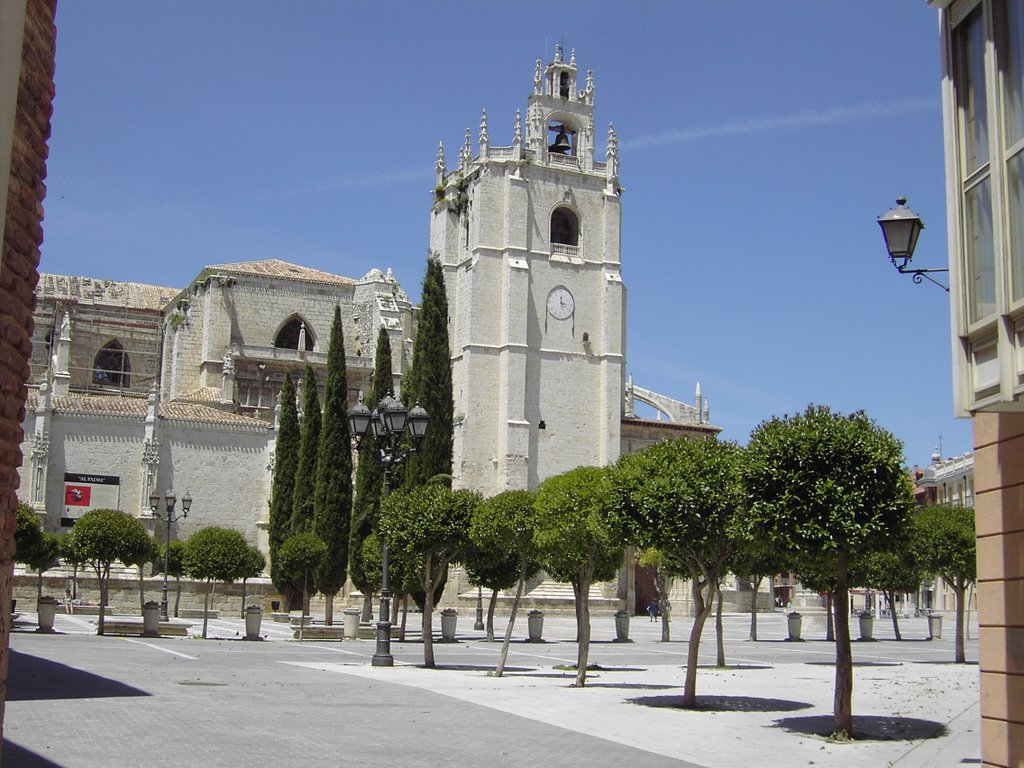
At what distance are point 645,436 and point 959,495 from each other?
54.9ft

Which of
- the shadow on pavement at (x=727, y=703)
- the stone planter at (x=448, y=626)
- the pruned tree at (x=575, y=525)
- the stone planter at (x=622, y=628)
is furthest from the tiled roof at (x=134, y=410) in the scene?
the shadow on pavement at (x=727, y=703)

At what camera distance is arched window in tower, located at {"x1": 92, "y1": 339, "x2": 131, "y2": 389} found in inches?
2480

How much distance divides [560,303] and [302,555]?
941 inches

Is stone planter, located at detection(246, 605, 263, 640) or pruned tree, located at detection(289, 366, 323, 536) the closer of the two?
stone planter, located at detection(246, 605, 263, 640)

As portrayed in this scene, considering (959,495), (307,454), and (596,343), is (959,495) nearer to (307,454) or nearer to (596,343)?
(596,343)

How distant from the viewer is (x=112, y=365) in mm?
63875

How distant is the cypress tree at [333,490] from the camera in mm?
38031

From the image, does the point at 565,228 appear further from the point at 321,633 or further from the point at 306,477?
the point at 321,633

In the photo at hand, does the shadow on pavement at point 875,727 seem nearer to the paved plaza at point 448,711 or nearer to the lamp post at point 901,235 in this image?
the paved plaza at point 448,711

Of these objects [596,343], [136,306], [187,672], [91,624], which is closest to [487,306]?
[596,343]

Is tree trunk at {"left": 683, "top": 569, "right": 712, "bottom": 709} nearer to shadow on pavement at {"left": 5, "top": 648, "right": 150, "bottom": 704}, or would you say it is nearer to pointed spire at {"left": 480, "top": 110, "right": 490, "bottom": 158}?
shadow on pavement at {"left": 5, "top": 648, "right": 150, "bottom": 704}

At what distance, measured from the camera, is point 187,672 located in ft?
60.8

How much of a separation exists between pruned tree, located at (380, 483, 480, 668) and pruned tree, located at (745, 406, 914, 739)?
921cm

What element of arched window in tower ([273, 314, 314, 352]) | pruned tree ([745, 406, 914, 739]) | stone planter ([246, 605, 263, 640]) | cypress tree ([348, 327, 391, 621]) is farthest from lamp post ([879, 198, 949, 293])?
arched window in tower ([273, 314, 314, 352])
